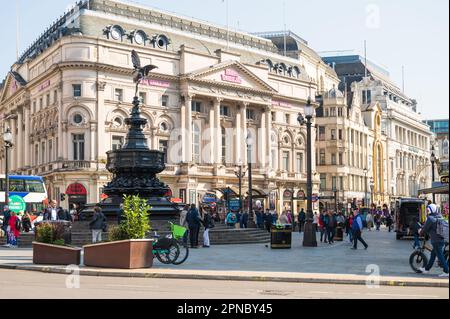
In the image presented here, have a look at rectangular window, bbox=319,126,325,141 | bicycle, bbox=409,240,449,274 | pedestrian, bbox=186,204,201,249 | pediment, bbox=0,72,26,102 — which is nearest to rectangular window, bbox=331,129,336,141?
rectangular window, bbox=319,126,325,141

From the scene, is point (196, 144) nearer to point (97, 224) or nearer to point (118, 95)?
point (118, 95)

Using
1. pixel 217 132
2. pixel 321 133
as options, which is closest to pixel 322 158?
pixel 321 133

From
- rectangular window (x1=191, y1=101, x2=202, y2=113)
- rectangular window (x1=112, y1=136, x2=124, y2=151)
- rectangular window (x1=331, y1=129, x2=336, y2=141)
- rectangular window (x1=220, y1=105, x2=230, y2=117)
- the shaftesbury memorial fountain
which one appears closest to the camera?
the shaftesbury memorial fountain

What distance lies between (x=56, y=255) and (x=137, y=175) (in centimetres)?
974

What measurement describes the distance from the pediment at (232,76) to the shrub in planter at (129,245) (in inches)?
2115

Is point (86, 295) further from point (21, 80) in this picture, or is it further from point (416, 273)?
point (21, 80)

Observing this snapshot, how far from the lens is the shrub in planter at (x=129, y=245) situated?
1936 cm

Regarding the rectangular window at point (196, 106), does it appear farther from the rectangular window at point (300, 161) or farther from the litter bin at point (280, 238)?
the litter bin at point (280, 238)

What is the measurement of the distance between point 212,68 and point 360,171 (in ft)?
120

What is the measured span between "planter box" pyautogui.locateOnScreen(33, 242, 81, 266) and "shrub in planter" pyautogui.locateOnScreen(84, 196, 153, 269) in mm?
1334

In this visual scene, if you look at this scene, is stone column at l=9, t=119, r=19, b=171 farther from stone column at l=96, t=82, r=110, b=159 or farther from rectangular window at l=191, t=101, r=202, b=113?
rectangular window at l=191, t=101, r=202, b=113

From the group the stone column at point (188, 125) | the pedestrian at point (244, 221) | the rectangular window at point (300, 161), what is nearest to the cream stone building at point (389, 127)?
the rectangular window at point (300, 161)

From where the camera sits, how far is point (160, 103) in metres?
72.1

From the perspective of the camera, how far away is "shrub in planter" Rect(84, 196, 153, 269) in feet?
63.5
